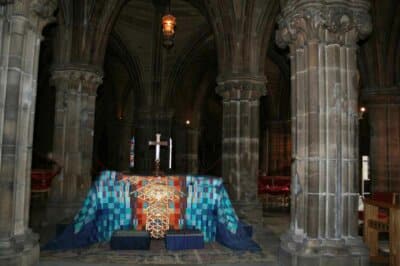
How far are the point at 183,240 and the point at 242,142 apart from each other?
14.3 feet

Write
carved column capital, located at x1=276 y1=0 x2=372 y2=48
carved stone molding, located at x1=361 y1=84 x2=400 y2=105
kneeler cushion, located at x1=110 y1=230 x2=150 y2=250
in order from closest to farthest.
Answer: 1. carved column capital, located at x1=276 y1=0 x2=372 y2=48
2. kneeler cushion, located at x1=110 y1=230 x2=150 y2=250
3. carved stone molding, located at x1=361 y1=84 x2=400 y2=105

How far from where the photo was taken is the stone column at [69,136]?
10.1m

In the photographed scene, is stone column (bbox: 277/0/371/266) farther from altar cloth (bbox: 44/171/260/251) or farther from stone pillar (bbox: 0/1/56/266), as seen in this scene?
stone pillar (bbox: 0/1/56/266)

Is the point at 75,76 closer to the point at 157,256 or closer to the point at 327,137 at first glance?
the point at 157,256

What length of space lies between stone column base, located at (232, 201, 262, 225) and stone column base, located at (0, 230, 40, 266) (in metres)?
5.77

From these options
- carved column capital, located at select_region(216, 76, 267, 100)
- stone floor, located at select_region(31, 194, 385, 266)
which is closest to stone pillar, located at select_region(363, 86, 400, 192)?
carved column capital, located at select_region(216, 76, 267, 100)

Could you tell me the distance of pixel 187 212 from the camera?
7.46 meters

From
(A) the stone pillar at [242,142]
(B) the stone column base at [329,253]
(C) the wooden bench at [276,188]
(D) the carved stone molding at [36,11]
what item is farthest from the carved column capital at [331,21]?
(C) the wooden bench at [276,188]

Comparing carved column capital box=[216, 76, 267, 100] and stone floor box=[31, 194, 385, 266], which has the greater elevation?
carved column capital box=[216, 76, 267, 100]

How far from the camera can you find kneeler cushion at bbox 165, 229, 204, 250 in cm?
667

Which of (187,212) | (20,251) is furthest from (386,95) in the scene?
(20,251)

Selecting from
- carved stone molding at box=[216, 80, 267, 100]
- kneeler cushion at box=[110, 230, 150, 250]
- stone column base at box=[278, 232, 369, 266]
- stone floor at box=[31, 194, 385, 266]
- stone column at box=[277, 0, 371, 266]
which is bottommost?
stone floor at box=[31, 194, 385, 266]

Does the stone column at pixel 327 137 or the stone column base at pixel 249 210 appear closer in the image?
the stone column at pixel 327 137

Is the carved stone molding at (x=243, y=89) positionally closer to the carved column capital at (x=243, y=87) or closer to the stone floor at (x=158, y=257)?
the carved column capital at (x=243, y=87)
